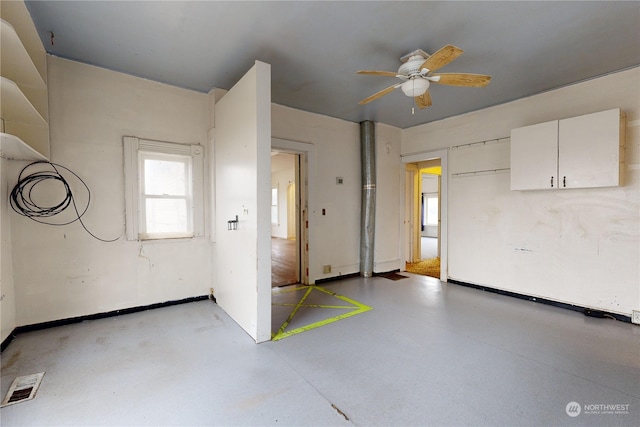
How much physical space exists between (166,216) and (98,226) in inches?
28.4

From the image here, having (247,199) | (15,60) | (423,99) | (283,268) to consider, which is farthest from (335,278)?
(15,60)

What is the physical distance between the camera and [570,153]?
3.39 metres

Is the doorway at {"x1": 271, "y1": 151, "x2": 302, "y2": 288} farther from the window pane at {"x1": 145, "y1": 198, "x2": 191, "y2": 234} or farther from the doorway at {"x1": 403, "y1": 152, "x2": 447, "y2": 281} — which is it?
the window pane at {"x1": 145, "y1": 198, "x2": 191, "y2": 234}

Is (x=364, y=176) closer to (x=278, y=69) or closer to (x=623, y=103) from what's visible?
(x=278, y=69)

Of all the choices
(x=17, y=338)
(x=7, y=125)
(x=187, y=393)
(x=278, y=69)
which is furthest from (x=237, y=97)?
(x=17, y=338)

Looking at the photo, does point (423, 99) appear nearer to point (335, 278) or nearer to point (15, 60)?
point (335, 278)

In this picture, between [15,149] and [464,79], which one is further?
[464,79]

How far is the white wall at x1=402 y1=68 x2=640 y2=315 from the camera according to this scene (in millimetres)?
3215

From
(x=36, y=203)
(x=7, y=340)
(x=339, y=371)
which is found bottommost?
(x=339, y=371)

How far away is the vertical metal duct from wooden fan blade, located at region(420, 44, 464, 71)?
2625 mm

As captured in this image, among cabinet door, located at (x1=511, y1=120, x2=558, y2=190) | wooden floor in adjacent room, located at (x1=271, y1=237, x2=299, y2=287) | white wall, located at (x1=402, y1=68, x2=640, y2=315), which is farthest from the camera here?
wooden floor in adjacent room, located at (x1=271, y1=237, x2=299, y2=287)

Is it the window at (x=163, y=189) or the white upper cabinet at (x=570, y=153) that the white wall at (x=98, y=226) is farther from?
the white upper cabinet at (x=570, y=153)

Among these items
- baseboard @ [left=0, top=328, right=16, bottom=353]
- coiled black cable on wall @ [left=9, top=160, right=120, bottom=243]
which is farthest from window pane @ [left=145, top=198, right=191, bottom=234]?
baseboard @ [left=0, top=328, right=16, bottom=353]

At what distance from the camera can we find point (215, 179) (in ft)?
12.2
